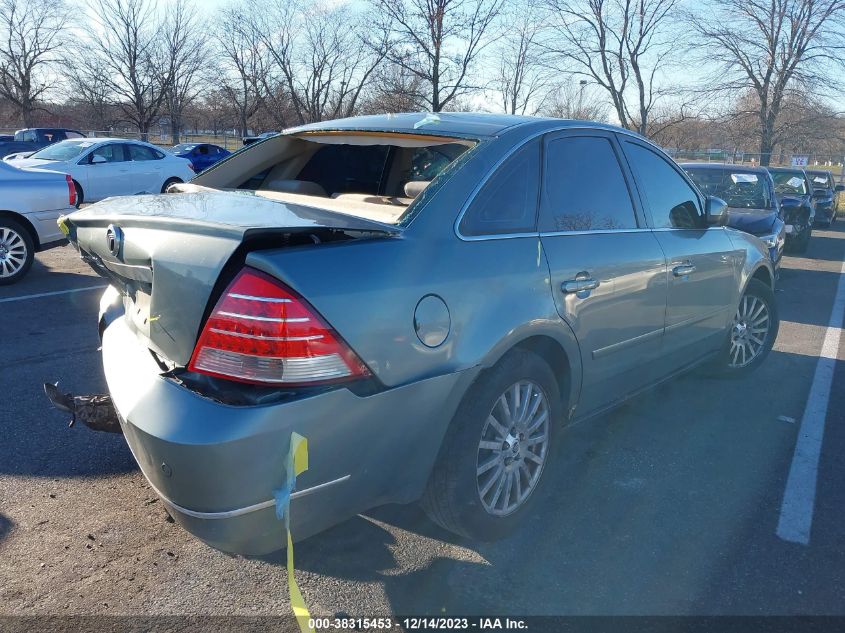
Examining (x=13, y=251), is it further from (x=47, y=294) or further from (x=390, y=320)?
(x=390, y=320)

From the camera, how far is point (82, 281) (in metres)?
8.37

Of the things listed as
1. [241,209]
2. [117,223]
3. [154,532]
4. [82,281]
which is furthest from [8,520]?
[82,281]

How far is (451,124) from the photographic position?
3.50 m

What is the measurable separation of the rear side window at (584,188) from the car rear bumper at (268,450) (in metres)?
1.14

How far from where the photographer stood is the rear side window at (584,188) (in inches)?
133

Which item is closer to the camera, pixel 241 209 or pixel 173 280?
pixel 173 280

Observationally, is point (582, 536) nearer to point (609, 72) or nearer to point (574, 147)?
point (574, 147)

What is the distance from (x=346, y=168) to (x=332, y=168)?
0.08 meters

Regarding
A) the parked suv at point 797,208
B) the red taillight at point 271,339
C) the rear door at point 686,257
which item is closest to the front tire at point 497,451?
the red taillight at point 271,339

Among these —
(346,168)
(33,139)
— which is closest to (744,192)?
(346,168)

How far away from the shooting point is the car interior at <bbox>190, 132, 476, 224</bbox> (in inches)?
149

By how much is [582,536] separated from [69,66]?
139ft

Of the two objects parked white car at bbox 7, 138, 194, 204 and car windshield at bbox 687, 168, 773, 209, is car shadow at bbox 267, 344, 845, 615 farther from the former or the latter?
parked white car at bbox 7, 138, 194, 204

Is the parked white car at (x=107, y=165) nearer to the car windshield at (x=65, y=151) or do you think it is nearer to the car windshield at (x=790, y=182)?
the car windshield at (x=65, y=151)
